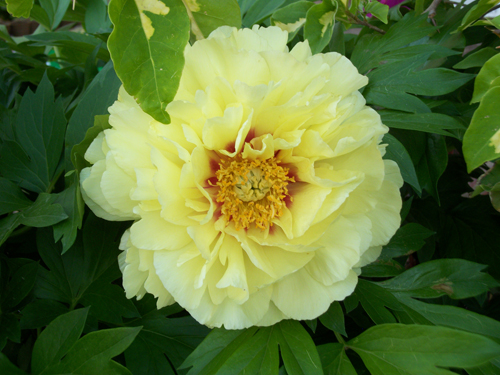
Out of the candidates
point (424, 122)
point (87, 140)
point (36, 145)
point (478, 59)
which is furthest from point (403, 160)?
point (36, 145)

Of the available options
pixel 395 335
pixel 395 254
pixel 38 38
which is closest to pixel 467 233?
pixel 395 254

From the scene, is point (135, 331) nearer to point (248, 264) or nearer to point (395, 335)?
point (248, 264)

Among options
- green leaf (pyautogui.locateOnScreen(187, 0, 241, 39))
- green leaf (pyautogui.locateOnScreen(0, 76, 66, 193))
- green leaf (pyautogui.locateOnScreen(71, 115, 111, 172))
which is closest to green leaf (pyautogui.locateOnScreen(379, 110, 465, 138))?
green leaf (pyautogui.locateOnScreen(187, 0, 241, 39))

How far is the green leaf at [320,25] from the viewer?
49 centimetres

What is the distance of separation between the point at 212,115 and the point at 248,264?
174 mm

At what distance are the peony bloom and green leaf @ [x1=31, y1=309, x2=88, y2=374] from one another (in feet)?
0.25

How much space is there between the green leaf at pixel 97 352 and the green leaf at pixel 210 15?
0.34 meters

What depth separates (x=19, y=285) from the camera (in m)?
0.50

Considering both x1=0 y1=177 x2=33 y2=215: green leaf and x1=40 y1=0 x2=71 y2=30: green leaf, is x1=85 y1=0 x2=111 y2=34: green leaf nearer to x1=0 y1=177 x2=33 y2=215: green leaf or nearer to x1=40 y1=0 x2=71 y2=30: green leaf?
x1=40 y1=0 x2=71 y2=30: green leaf

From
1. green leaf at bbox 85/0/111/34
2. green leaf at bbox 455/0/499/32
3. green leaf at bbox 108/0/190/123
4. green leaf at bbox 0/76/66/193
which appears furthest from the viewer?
green leaf at bbox 85/0/111/34

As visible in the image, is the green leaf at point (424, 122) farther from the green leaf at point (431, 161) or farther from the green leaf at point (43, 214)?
the green leaf at point (43, 214)

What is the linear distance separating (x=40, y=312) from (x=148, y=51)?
0.38 metres

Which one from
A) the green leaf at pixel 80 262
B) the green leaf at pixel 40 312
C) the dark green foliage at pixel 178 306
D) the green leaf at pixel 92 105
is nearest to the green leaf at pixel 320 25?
the dark green foliage at pixel 178 306

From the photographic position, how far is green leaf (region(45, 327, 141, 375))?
407 millimetres
